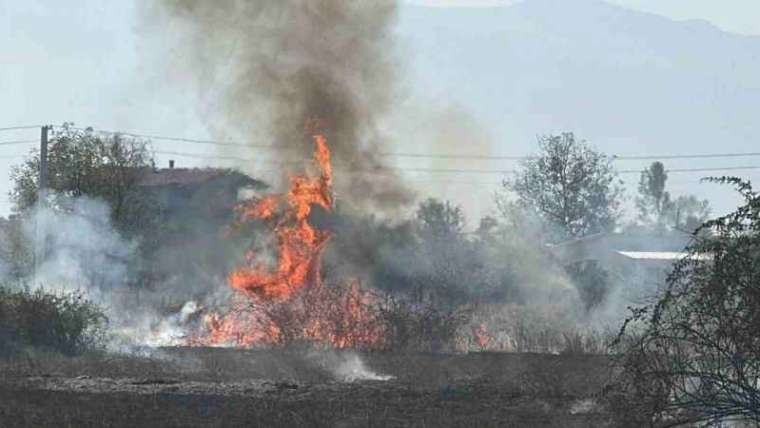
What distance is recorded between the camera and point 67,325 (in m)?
30.7

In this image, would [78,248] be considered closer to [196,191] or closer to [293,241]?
[293,241]

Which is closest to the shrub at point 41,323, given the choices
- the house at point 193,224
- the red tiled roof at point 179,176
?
the house at point 193,224

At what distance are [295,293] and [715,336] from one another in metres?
22.9

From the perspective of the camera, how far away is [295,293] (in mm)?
34375

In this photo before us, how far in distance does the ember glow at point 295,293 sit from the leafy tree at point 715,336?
20156 mm

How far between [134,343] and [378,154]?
1040cm

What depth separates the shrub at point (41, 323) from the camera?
3034 cm

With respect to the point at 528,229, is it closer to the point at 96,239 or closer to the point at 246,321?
the point at 96,239

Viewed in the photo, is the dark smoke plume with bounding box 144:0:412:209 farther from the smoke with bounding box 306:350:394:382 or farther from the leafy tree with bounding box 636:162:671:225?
the leafy tree with bounding box 636:162:671:225

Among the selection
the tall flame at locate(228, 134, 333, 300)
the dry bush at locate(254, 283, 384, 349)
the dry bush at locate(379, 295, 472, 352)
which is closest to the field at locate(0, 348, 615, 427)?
the dry bush at locate(254, 283, 384, 349)

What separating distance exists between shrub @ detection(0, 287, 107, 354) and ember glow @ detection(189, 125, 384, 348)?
5175 millimetres

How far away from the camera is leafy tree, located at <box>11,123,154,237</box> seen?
51.9 meters

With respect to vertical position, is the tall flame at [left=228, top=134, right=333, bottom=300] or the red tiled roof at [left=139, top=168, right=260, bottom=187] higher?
the red tiled roof at [left=139, top=168, right=260, bottom=187]

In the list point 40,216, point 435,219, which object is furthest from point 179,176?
point 40,216
